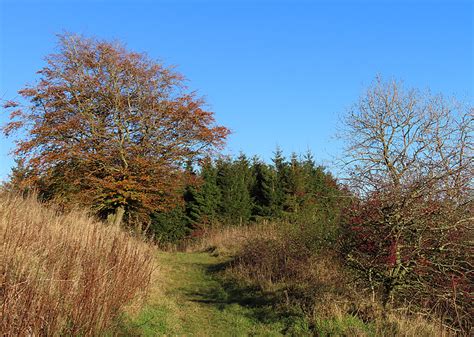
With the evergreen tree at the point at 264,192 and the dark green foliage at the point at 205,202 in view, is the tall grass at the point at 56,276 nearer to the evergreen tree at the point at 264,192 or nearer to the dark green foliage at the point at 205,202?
the dark green foliage at the point at 205,202

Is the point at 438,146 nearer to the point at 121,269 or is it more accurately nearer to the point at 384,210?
the point at 384,210

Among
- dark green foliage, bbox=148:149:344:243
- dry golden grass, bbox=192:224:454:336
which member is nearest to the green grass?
dry golden grass, bbox=192:224:454:336

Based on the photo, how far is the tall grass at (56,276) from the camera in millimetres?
3357

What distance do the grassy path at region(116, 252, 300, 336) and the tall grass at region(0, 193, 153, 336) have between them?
0.60 m

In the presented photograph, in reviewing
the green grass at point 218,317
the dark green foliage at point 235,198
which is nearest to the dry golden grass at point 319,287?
the green grass at point 218,317

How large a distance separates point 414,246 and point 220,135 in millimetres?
15215

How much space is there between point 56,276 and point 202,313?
435 centimetres

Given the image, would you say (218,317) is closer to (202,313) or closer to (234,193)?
(202,313)

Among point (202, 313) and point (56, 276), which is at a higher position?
point (56, 276)

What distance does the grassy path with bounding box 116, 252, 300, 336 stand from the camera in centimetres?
630

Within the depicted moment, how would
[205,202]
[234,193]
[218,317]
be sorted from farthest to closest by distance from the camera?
[234,193] → [205,202] → [218,317]

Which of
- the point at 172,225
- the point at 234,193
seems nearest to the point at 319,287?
the point at 172,225

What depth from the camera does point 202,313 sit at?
26.0ft

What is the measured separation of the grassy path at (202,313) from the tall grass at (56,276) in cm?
60
